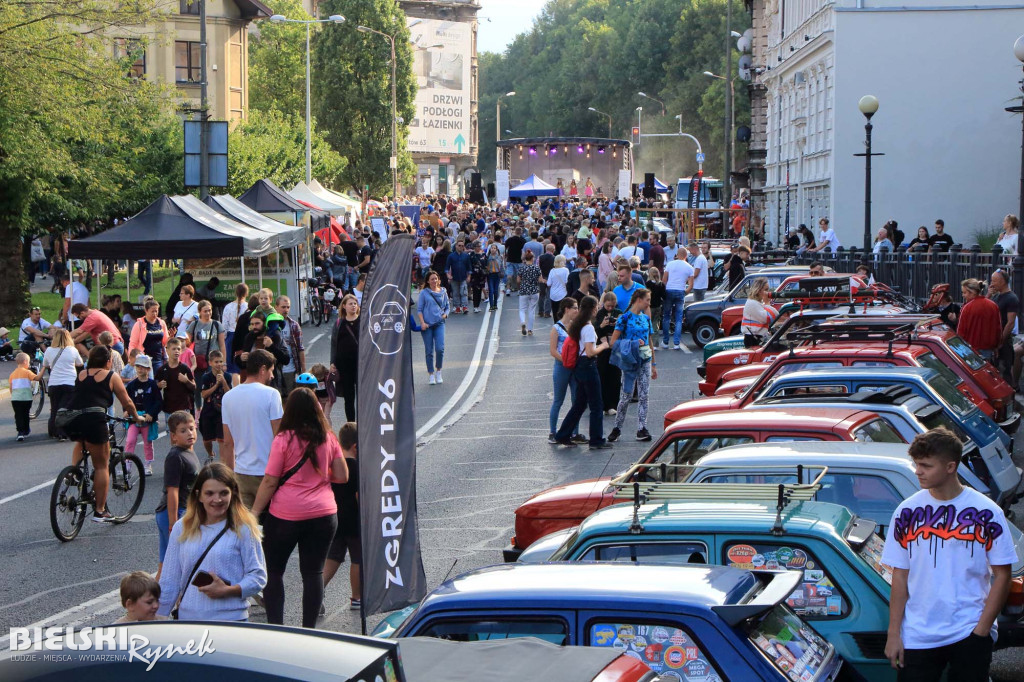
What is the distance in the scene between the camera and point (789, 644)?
4848mm

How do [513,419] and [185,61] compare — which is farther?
[185,61]

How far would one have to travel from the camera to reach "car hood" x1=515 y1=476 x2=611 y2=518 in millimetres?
8523

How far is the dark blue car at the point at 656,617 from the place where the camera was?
4.59 meters

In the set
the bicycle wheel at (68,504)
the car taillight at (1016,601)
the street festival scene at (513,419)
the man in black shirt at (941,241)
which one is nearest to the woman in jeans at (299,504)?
the street festival scene at (513,419)

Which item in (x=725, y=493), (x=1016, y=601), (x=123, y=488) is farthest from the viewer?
(x=123, y=488)

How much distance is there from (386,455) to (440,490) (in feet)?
17.1

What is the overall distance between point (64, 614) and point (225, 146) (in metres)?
17.0

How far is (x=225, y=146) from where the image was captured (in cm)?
2473

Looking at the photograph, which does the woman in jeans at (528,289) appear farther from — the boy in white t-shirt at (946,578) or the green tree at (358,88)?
the green tree at (358,88)

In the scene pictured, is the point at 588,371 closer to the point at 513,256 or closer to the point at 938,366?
the point at 938,366

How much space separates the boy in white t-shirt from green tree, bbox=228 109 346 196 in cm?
3550

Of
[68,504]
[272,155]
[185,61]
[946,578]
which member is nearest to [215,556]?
[946,578]

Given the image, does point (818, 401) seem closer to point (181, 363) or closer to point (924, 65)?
point (181, 363)

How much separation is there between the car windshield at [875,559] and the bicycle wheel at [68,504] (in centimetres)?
740
